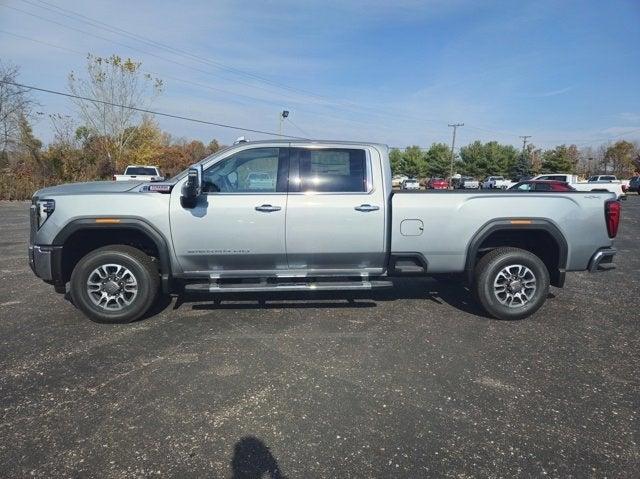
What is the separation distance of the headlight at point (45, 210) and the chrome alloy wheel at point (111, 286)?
749 mm

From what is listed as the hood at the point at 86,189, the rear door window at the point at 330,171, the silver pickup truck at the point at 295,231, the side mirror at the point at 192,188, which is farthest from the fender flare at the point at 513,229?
the hood at the point at 86,189

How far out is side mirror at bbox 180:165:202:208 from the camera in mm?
4340

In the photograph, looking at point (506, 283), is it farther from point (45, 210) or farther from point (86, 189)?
point (45, 210)

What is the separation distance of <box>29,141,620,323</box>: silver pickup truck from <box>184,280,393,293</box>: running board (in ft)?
0.05

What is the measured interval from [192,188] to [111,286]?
143 cm

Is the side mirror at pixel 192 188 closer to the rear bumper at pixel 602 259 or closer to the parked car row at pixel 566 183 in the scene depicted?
the rear bumper at pixel 602 259

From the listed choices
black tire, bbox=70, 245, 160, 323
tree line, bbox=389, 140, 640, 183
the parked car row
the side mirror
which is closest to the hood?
black tire, bbox=70, 245, 160, 323

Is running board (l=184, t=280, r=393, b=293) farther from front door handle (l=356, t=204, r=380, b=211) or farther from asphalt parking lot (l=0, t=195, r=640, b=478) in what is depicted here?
front door handle (l=356, t=204, r=380, b=211)

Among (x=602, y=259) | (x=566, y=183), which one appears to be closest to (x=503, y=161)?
(x=566, y=183)

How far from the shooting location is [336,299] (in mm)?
5449

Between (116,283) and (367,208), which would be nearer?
(116,283)

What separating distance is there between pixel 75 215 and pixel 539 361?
4.89 metres

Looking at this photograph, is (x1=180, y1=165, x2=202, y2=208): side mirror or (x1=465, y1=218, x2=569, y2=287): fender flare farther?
(x1=465, y1=218, x2=569, y2=287): fender flare

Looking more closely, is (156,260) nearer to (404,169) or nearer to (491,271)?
(491,271)
